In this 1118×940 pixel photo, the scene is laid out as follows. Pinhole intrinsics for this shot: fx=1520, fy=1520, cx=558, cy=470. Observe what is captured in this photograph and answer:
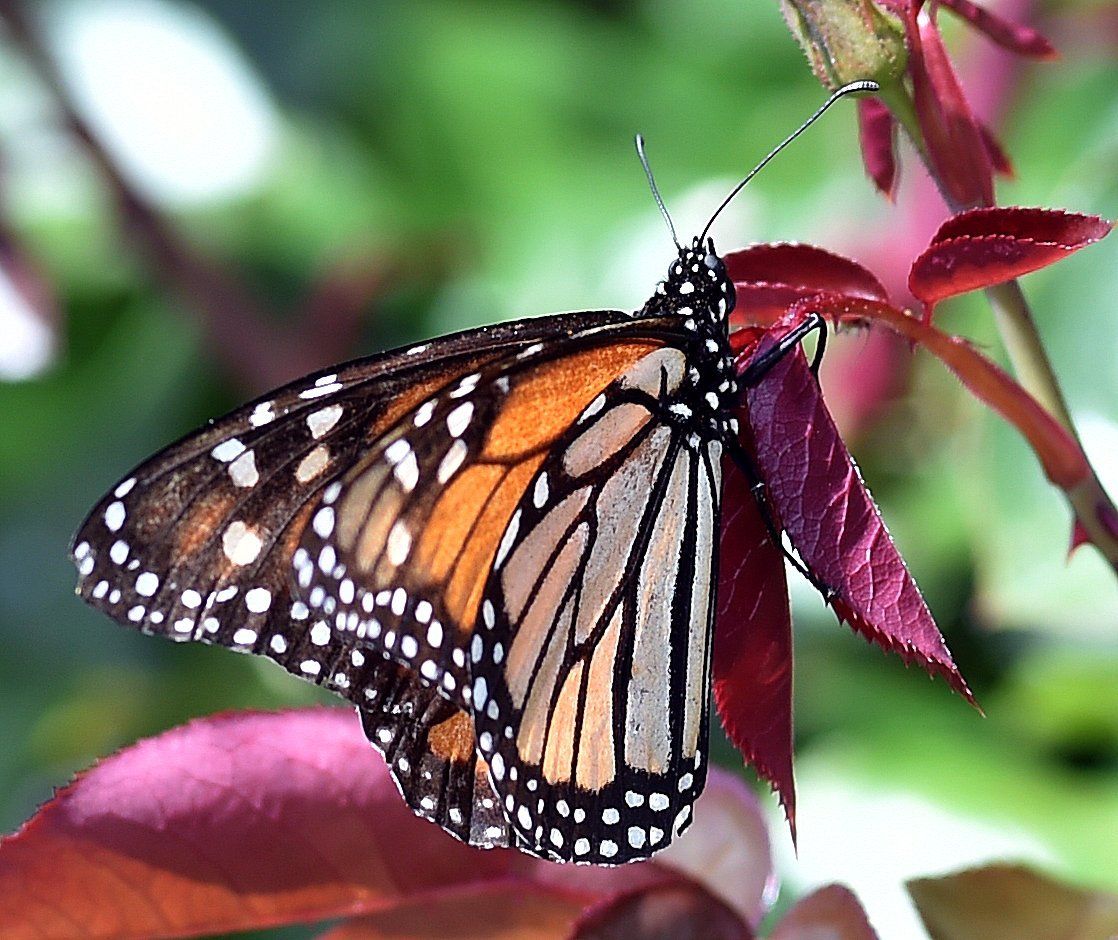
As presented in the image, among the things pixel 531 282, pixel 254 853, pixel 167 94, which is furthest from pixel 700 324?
pixel 167 94

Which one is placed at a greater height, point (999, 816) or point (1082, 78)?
point (1082, 78)

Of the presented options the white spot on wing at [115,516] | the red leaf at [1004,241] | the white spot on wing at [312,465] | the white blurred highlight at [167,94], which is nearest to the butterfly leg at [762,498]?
the red leaf at [1004,241]

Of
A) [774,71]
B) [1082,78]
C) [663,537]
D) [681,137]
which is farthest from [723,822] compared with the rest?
[774,71]

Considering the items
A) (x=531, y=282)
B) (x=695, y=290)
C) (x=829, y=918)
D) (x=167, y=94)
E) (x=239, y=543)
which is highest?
(x=167, y=94)

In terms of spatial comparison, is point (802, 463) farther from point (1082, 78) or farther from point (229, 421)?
point (1082, 78)

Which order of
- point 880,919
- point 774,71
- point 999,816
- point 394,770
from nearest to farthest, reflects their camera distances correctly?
1. point 394,770
2. point 880,919
3. point 999,816
4. point 774,71

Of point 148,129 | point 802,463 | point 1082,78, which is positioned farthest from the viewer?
point 148,129

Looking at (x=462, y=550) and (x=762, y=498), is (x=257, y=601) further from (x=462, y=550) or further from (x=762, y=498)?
(x=762, y=498)

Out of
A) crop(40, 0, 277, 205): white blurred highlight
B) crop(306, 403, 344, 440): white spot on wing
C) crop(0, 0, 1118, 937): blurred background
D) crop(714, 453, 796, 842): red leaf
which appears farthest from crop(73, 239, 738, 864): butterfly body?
crop(40, 0, 277, 205): white blurred highlight
